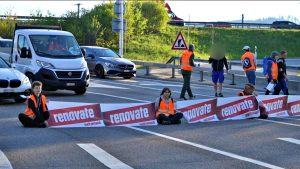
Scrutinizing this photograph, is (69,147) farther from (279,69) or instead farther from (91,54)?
(91,54)

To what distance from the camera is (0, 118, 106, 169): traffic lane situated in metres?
9.26

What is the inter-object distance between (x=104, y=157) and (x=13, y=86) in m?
7.66

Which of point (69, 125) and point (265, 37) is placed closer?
point (69, 125)

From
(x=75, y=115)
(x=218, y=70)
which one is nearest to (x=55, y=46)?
(x=218, y=70)

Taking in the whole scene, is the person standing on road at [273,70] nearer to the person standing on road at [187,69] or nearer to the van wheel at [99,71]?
the person standing on road at [187,69]

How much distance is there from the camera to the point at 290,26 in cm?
8269

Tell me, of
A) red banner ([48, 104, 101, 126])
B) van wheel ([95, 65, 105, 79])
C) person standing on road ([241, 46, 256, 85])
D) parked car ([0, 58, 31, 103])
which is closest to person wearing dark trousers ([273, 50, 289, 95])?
person standing on road ([241, 46, 256, 85])

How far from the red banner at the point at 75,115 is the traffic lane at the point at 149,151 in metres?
0.49

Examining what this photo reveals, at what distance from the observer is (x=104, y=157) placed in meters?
9.83

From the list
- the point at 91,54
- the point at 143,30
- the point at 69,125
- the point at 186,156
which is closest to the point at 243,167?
the point at 186,156

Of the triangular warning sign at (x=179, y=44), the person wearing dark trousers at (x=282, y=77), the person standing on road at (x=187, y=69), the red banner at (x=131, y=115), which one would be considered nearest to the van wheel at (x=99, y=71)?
the triangular warning sign at (x=179, y=44)

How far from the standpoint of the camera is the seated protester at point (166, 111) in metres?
13.9

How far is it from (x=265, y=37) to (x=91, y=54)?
46.4 metres

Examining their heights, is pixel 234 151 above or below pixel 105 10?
below
